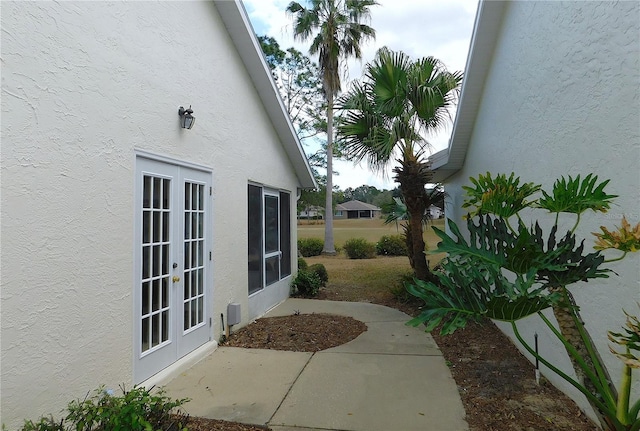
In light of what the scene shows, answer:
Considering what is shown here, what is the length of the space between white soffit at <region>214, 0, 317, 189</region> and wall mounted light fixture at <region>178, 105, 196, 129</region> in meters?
2.17

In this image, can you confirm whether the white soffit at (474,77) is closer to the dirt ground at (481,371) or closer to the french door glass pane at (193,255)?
the dirt ground at (481,371)

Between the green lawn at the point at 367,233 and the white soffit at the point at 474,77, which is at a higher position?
the white soffit at the point at 474,77

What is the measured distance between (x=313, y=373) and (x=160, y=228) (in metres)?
2.61

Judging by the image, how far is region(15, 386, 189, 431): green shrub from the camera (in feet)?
8.73

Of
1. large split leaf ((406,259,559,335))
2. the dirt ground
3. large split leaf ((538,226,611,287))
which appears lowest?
the dirt ground

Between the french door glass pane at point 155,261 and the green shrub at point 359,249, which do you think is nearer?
the french door glass pane at point 155,261

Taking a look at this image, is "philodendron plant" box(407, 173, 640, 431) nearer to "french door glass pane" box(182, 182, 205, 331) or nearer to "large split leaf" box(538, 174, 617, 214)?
"large split leaf" box(538, 174, 617, 214)

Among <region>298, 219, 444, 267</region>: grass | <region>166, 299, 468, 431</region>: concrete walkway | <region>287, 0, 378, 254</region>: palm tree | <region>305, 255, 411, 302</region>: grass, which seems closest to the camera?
<region>166, 299, 468, 431</region>: concrete walkway

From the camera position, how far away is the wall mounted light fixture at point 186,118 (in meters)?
4.81

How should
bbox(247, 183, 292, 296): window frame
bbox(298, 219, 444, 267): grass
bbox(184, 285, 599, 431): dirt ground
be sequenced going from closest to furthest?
bbox(184, 285, 599, 431): dirt ground
bbox(247, 183, 292, 296): window frame
bbox(298, 219, 444, 267): grass

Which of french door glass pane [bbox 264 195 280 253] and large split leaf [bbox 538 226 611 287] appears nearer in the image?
large split leaf [bbox 538 226 611 287]

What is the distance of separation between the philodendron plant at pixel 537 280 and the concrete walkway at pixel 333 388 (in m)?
1.34

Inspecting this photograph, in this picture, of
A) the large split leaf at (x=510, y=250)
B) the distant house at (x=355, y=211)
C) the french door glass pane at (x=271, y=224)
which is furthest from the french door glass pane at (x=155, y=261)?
the distant house at (x=355, y=211)

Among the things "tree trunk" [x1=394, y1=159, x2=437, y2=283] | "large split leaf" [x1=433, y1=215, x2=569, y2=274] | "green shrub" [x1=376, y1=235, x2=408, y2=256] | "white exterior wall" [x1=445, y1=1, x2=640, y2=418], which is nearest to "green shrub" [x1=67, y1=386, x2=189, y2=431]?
"large split leaf" [x1=433, y1=215, x2=569, y2=274]
